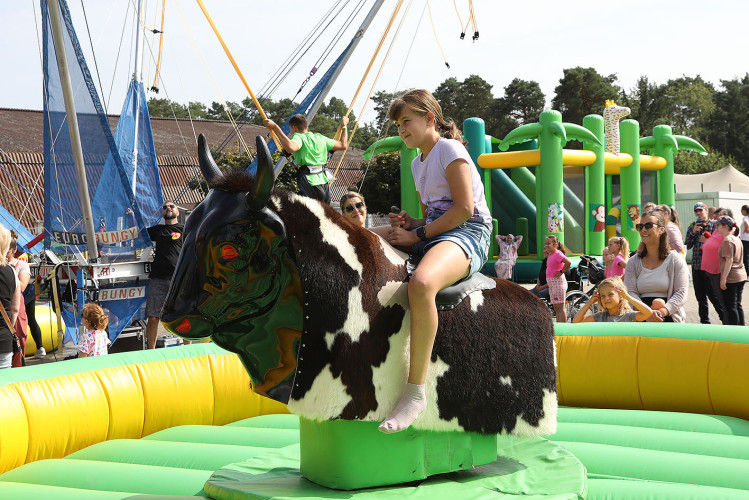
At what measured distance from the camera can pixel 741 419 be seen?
12.7 feet

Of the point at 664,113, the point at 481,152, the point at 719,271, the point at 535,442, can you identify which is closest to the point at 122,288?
the point at 535,442

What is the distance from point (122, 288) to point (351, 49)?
15.2 ft

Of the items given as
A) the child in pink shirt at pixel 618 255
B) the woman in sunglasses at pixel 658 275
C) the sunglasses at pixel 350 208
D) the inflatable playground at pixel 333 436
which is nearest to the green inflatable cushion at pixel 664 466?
the inflatable playground at pixel 333 436

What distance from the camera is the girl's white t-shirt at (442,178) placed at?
251 centimetres

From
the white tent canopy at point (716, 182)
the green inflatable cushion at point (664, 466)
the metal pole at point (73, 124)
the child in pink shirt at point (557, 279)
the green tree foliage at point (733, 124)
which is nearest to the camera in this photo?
the green inflatable cushion at point (664, 466)

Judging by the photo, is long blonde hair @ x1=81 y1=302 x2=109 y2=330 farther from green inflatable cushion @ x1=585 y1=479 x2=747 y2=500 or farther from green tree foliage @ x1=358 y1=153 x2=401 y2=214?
green tree foliage @ x1=358 y1=153 x2=401 y2=214

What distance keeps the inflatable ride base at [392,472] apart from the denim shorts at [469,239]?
628mm

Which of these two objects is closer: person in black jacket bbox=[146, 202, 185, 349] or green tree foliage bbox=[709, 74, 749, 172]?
person in black jacket bbox=[146, 202, 185, 349]

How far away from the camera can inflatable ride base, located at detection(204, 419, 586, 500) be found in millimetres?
2428

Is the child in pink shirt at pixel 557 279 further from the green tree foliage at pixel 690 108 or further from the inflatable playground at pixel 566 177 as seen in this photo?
the green tree foliage at pixel 690 108

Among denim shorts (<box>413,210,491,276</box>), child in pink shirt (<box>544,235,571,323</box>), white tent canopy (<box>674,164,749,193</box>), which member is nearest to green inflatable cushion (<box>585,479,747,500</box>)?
denim shorts (<box>413,210,491,276</box>)

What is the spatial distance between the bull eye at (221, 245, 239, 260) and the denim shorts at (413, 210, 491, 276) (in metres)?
0.66

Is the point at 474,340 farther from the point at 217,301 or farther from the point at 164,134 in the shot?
the point at 164,134

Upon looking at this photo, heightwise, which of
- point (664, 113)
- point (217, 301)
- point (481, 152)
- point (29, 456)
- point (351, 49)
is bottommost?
point (29, 456)
